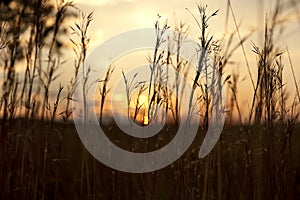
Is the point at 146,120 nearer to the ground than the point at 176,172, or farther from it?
farther from it

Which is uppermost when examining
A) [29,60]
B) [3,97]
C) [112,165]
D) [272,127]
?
[29,60]

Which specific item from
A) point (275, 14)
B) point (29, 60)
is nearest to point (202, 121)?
point (275, 14)

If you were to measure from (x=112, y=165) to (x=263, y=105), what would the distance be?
2.48ft

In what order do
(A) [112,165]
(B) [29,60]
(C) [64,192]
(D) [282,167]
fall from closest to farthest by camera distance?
(D) [282,167] → (B) [29,60] → (A) [112,165] → (C) [64,192]

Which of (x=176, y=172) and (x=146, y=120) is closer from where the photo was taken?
(x=146, y=120)

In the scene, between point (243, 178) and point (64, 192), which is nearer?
point (243, 178)

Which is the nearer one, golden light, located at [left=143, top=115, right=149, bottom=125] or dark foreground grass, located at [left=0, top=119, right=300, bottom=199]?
dark foreground grass, located at [left=0, top=119, right=300, bottom=199]

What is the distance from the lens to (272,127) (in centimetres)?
171

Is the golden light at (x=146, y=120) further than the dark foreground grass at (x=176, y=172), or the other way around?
the golden light at (x=146, y=120)

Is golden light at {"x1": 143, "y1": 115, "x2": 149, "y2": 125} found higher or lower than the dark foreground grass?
higher

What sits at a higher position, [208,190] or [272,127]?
[272,127]

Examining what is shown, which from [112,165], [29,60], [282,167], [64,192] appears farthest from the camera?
[64,192]

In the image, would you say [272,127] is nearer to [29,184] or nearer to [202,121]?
[202,121]

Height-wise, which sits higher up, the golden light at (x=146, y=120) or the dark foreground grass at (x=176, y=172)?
the golden light at (x=146, y=120)
